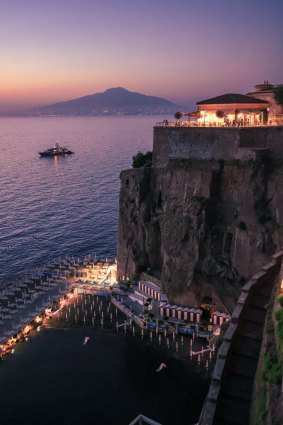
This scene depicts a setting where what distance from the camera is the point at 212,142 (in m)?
55.1

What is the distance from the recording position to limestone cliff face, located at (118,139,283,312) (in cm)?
4822

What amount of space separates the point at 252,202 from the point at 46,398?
29.5m

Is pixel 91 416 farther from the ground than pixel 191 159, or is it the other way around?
pixel 191 159

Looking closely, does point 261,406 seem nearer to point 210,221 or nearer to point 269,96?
point 210,221

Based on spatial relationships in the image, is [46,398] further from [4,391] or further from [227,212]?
[227,212]

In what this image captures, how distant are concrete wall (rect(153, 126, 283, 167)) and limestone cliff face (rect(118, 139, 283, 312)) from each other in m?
1.43

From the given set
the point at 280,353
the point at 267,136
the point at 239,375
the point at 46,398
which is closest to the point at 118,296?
the point at 46,398

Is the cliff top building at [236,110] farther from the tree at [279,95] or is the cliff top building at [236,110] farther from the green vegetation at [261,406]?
the green vegetation at [261,406]

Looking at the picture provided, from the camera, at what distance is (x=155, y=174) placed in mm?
62906

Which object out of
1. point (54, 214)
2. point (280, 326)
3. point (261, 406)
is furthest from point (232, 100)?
point (54, 214)

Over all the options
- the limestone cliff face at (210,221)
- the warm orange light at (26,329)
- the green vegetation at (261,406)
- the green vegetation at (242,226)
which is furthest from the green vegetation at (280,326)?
the warm orange light at (26,329)

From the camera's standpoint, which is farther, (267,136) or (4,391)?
(267,136)

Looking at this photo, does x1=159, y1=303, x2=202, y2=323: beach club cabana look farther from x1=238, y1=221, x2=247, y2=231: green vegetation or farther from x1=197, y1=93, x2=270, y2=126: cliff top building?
x1=197, y1=93, x2=270, y2=126: cliff top building

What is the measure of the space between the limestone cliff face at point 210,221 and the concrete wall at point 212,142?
1.43 m
